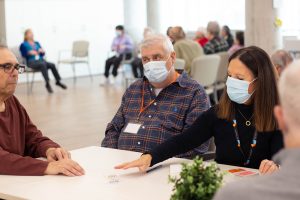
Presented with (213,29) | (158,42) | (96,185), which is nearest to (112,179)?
(96,185)

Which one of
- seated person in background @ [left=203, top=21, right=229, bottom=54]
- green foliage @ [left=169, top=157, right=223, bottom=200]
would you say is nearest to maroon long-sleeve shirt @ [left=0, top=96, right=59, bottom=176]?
green foliage @ [left=169, top=157, right=223, bottom=200]

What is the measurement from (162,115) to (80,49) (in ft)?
37.9

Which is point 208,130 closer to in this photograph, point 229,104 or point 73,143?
point 229,104

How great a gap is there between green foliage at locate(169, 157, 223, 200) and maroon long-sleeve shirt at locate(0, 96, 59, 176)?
1.23 metres

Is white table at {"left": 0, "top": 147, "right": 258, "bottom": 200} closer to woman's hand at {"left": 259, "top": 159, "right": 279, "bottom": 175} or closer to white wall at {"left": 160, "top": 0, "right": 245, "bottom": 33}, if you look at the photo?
woman's hand at {"left": 259, "top": 159, "right": 279, "bottom": 175}

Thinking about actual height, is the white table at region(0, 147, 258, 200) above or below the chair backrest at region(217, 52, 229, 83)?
above

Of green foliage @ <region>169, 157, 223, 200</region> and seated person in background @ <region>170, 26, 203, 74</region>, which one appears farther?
seated person in background @ <region>170, 26, 203, 74</region>

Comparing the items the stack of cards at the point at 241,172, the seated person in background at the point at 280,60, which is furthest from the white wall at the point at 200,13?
the stack of cards at the point at 241,172

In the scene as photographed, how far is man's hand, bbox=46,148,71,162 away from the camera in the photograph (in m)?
3.12

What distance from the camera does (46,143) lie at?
132 inches

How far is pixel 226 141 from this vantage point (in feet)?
10.2

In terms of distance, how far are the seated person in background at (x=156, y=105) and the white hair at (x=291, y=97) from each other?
228 cm

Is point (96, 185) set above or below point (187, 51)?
below

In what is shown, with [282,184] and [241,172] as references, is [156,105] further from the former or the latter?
[282,184]
